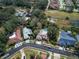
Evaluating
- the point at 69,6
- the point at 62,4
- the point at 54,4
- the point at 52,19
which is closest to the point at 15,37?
the point at 52,19

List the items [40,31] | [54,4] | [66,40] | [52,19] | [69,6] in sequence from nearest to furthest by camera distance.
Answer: [66,40] → [40,31] → [52,19] → [69,6] → [54,4]

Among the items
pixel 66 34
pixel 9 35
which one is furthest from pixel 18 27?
pixel 66 34

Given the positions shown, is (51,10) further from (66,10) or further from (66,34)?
(66,34)

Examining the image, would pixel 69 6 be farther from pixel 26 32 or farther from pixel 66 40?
pixel 26 32

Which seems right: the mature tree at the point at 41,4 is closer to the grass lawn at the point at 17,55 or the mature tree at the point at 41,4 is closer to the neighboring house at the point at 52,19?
the neighboring house at the point at 52,19

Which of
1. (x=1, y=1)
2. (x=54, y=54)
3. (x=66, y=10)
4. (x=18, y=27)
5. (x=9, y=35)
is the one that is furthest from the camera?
(x=1, y=1)

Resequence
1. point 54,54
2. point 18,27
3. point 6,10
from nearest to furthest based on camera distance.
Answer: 1. point 54,54
2. point 18,27
3. point 6,10

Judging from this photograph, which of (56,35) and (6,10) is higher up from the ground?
(6,10)

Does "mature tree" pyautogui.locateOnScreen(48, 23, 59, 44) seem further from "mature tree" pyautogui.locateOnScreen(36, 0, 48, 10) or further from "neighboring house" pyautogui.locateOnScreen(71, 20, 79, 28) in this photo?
"mature tree" pyautogui.locateOnScreen(36, 0, 48, 10)

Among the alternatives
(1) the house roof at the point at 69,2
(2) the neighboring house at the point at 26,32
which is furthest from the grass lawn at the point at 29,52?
(1) the house roof at the point at 69,2
